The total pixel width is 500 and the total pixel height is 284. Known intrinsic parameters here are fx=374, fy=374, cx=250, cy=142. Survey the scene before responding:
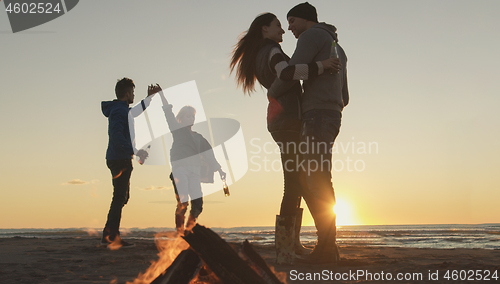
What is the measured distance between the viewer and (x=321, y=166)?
11.5ft

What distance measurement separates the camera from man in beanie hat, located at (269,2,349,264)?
3.47 m

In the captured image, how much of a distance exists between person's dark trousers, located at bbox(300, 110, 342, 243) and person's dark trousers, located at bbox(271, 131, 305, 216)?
0.78 ft

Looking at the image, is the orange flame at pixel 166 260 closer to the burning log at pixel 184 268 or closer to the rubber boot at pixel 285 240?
the burning log at pixel 184 268

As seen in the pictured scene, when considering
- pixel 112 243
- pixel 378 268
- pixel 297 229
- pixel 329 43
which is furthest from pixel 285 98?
pixel 112 243

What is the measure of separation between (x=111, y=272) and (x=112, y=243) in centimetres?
217

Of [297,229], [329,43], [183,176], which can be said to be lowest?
[297,229]

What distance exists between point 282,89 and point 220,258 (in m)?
2.05

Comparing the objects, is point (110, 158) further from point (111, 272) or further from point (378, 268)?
point (378, 268)

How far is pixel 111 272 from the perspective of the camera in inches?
137

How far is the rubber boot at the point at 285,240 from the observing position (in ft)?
11.9

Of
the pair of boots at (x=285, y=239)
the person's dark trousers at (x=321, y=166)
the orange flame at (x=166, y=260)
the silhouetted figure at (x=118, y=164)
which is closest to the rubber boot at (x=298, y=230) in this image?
the pair of boots at (x=285, y=239)

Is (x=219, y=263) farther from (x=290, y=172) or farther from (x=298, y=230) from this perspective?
(x=298, y=230)

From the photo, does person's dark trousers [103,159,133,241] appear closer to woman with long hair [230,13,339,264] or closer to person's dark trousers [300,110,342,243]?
woman with long hair [230,13,339,264]

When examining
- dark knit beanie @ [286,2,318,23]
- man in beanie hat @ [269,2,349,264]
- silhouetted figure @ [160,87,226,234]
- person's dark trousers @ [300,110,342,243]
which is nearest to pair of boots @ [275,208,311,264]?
man in beanie hat @ [269,2,349,264]
